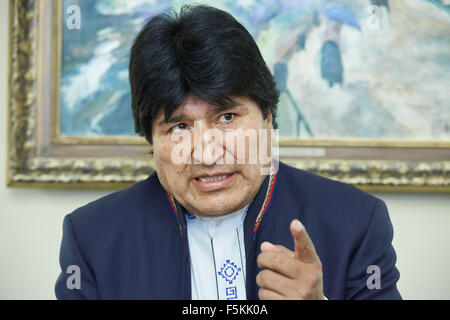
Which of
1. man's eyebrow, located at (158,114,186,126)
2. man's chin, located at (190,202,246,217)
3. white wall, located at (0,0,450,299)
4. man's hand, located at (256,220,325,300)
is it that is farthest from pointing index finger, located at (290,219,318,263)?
white wall, located at (0,0,450,299)

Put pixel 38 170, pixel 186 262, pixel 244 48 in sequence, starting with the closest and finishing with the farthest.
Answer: pixel 244 48 < pixel 186 262 < pixel 38 170

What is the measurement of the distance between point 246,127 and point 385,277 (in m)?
0.52

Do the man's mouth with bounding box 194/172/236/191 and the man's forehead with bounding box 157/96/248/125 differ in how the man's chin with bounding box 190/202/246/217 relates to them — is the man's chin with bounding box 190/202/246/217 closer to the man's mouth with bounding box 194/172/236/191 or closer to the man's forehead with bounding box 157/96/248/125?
the man's mouth with bounding box 194/172/236/191

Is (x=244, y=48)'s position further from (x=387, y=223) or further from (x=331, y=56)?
(x=331, y=56)

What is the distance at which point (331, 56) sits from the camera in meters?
1.95

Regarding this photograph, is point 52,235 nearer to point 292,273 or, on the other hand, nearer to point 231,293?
point 231,293

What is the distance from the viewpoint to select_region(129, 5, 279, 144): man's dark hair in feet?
3.76

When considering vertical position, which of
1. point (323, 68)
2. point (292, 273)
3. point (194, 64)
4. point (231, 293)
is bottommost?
point (231, 293)

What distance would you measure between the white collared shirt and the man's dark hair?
1.14 feet

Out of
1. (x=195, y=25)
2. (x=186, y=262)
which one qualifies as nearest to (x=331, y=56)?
(x=195, y=25)

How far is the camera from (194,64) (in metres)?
1.15

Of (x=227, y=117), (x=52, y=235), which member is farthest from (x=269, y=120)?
(x=52, y=235)

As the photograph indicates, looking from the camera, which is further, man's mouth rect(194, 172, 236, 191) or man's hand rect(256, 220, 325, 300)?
man's mouth rect(194, 172, 236, 191)

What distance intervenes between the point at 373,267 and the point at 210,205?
0.45 metres
